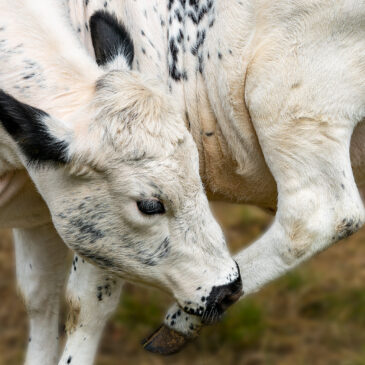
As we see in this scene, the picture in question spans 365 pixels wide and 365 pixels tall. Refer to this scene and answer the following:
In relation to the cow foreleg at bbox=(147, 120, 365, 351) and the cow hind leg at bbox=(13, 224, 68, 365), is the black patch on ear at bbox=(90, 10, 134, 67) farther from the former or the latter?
the cow hind leg at bbox=(13, 224, 68, 365)

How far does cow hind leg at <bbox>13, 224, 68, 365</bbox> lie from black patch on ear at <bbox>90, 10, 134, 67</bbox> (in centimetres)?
90

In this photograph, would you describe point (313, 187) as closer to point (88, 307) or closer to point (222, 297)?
point (222, 297)

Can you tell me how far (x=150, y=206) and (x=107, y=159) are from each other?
7.4 inches

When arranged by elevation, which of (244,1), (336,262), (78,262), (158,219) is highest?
Answer: (244,1)

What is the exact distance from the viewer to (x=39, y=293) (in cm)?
392

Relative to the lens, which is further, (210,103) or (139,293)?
(139,293)

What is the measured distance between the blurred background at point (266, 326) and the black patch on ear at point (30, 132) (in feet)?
8.13

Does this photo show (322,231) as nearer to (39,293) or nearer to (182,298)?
(182,298)

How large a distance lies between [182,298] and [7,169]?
69 centimetres

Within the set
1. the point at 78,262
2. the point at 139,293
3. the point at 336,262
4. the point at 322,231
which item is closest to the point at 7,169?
→ the point at 78,262

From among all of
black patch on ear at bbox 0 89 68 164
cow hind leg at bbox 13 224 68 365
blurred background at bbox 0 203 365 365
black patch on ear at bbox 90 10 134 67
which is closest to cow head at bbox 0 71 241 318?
black patch on ear at bbox 0 89 68 164

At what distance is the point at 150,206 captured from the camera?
2920 millimetres

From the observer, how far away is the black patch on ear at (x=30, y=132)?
9.09 ft

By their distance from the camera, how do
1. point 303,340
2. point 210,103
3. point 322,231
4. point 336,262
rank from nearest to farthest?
point 322,231 → point 210,103 → point 303,340 → point 336,262
